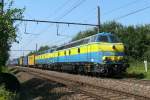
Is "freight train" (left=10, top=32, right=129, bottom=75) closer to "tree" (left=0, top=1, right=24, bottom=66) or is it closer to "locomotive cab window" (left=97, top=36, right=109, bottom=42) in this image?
"locomotive cab window" (left=97, top=36, right=109, bottom=42)

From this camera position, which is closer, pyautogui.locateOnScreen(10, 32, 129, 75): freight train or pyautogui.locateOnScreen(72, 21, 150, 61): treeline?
pyautogui.locateOnScreen(10, 32, 129, 75): freight train

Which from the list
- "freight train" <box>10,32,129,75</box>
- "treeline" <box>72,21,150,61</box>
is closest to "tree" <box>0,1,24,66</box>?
"freight train" <box>10,32,129,75</box>

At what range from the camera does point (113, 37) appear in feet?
90.4

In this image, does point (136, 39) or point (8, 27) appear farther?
point (136, 39)

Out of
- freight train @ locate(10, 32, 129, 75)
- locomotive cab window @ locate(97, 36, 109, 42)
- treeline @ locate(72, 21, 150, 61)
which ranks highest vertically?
treeline @ locate(72, 21, 150, 61)

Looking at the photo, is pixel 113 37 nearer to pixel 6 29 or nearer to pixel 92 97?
pixel 6 29

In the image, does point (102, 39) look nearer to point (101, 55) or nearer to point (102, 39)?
point (102, 39)

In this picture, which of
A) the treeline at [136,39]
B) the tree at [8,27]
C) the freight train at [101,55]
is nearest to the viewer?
the tree at [8,27]

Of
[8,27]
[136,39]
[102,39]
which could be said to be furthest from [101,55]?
[136,39]

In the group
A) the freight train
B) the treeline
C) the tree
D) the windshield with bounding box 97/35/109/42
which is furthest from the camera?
the treeline

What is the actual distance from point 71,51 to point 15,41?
529 inches

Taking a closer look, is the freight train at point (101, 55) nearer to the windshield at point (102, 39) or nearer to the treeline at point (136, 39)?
the windshield at point (102, 39)

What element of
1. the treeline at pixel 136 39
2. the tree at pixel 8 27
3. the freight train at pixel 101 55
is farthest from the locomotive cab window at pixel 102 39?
the treeline at pixel 136 39

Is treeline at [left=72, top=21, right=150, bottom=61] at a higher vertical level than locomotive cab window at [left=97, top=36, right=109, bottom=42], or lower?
higher
